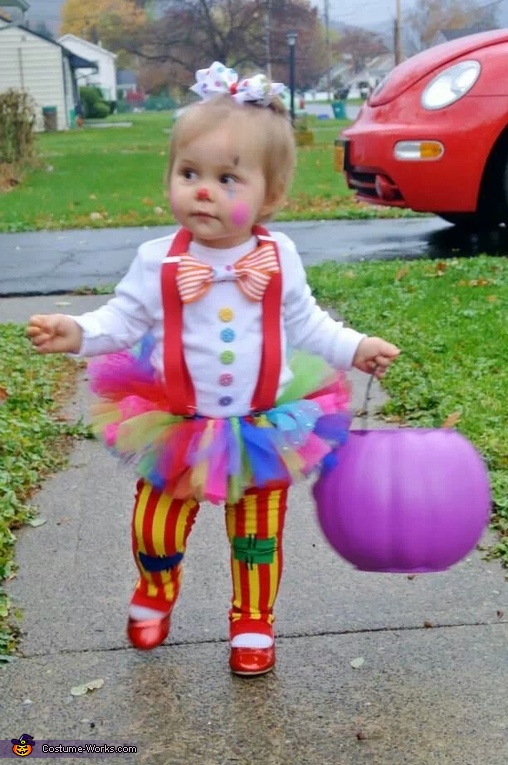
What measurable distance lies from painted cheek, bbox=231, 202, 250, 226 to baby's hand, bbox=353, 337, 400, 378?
0.43 meters

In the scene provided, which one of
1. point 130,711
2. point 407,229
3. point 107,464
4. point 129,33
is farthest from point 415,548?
point 129,33

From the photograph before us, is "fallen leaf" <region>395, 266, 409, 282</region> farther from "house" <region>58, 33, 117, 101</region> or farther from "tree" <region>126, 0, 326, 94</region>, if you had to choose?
"house" <region>58, 33, 117, 101</region>

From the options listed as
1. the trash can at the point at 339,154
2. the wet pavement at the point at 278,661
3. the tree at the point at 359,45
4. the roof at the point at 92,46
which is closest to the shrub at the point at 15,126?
the trash can at the point at 339,154

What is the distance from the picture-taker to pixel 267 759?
232cm

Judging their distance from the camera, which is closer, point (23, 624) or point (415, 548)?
point (415, 548)

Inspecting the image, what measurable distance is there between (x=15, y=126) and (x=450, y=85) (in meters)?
12.8

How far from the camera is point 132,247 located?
31.4 feet

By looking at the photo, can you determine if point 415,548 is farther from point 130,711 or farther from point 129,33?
point 129,33

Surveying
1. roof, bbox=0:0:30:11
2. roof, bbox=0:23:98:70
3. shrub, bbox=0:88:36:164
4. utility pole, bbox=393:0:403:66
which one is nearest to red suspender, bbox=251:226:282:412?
shrub, bbox=0:88:36:164

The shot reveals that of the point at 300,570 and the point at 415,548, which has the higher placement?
the point at 415,548

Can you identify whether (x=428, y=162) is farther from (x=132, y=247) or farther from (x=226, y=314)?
(x=226, y=314)

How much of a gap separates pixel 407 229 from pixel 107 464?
20.7ft

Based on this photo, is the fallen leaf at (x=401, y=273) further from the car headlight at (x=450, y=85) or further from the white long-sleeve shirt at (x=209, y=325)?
the white long-sleeve shirt at (x=209, y=325)

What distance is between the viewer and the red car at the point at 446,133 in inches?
286
